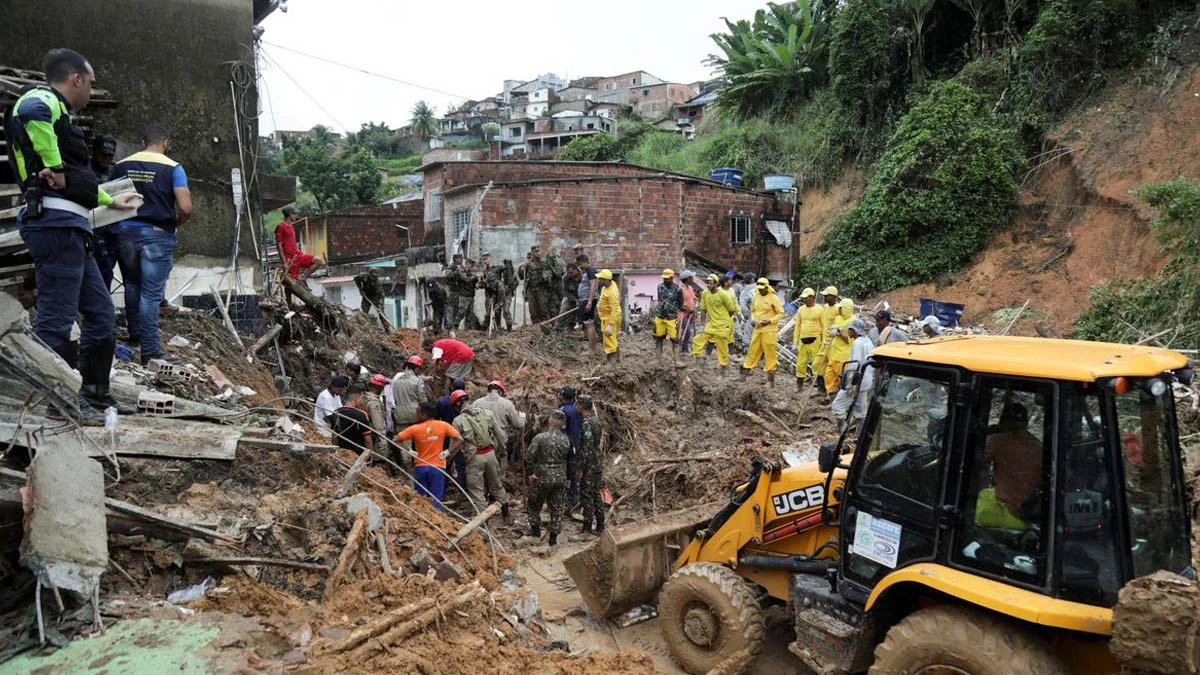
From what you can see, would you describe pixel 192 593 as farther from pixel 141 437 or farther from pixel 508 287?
pixel 508 287

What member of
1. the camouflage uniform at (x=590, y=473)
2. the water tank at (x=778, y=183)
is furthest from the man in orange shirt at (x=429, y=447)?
the water tank at (x=778, y=183)

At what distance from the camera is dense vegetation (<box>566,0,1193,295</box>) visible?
941 inches

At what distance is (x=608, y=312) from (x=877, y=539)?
9661 millimetres

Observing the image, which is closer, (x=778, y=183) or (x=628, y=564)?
(x=628, y=564)

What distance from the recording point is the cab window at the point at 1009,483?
4027 mm

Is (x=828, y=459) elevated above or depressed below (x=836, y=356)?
above

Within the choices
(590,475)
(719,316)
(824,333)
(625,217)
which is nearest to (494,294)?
(719,316)

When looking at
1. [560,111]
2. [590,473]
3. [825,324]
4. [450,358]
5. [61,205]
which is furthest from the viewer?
[560,111]

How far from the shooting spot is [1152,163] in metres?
21.4

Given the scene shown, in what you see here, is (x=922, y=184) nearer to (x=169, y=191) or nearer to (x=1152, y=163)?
(x=1152, y=163)

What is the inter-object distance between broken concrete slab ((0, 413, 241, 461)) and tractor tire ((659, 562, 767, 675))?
345 centimetres

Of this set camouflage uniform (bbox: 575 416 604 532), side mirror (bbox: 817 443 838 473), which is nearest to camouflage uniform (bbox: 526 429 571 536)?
camouflage uniform (bbox: 575 416 604 532)

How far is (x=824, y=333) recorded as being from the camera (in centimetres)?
1255

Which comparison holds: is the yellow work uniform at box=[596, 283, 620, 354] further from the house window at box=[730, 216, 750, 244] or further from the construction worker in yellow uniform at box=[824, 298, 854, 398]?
the house window at box=[730, 216, 750, 244]
